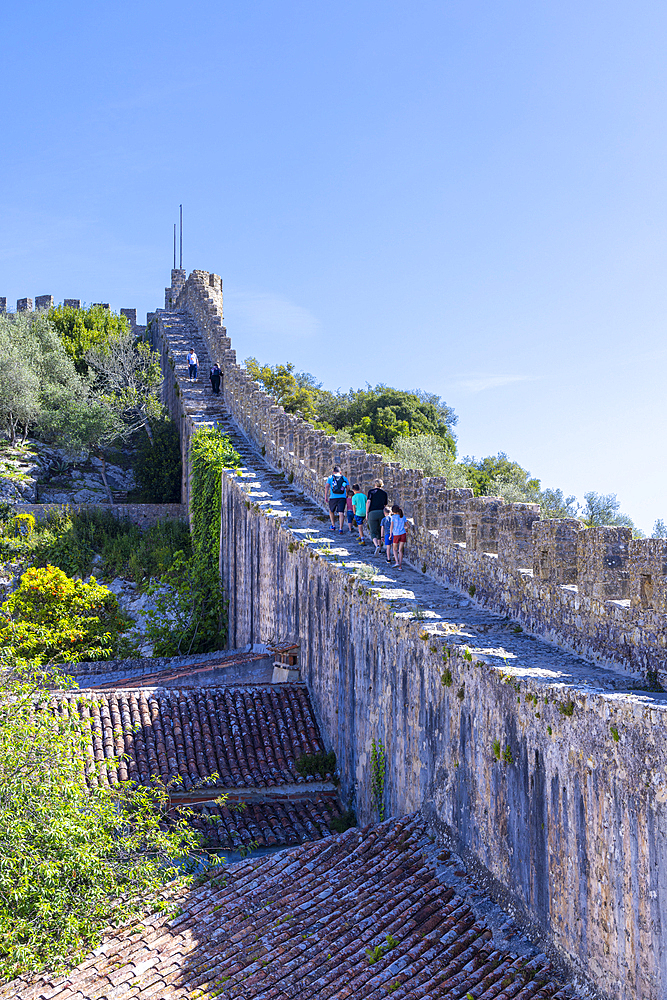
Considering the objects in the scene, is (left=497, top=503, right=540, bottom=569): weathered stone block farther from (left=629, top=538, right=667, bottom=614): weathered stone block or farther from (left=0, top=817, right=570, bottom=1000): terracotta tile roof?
(left=0, top=817, right=570, bottom=1000): terracotta tile roof

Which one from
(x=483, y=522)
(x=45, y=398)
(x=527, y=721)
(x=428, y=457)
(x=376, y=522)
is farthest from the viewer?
(x=428, y=457)

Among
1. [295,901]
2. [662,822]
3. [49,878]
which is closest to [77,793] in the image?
[49,878]

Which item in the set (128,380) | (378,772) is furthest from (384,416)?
(378,772)

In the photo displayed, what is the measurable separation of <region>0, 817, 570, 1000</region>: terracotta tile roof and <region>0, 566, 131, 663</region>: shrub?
12.3 metres

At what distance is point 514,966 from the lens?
6285 millimetres

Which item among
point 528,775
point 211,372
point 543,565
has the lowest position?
point 528,775

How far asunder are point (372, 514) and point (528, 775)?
6.18 meters

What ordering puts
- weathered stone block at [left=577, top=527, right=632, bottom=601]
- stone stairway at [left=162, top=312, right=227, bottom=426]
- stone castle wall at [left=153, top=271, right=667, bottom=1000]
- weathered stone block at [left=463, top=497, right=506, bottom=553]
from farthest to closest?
1. stone stairway at [left=162, top=312, right=227, bottom=426]
2. weathered stone block at [left=463, top=497, right=506, bottom=553]
3. weathered stone block at [left=577, top=527, right=632, bottom=601]
4. stone castle wall at [left=153, top=271, right=667, bottom=1000]

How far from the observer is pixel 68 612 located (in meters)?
21.5

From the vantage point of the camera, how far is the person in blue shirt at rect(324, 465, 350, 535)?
13969mm

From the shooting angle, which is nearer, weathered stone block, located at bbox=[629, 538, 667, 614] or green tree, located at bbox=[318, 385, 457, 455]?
weathered stone block, located at bbox=[629, 538, 667, 614]

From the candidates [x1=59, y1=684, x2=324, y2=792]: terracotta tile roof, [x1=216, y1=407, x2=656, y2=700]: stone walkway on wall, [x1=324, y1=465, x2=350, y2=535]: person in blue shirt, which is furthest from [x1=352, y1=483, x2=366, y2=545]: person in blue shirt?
[x1=59, y1=684, x2=324, y2=792]: terracotta tile roof

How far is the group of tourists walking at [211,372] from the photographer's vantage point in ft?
87.1

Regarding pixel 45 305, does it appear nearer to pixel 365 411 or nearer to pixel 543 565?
pixel 365 411
